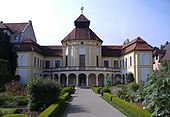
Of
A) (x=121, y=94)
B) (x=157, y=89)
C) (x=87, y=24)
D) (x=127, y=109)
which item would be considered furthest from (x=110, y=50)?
(x=157, y=89)

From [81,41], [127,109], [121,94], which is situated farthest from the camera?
[81,41]

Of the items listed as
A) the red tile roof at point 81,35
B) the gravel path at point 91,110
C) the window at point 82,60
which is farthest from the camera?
the window at point 82,60

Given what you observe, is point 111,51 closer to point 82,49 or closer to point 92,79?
point 82,49

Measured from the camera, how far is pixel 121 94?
22.9 meters

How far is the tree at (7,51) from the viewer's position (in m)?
47.1

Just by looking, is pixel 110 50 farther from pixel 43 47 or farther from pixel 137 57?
pixel 43 47

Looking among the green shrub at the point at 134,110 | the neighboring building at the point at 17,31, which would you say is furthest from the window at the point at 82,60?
the green shrub at the point at 134,110

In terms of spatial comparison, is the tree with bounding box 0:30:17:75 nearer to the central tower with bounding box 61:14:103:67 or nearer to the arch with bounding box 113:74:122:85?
the central tower with bounding box 61:14:103:67

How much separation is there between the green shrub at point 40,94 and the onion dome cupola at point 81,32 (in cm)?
3756

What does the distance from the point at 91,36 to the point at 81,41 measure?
289 centimetres

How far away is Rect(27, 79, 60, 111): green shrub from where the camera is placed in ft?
55.4

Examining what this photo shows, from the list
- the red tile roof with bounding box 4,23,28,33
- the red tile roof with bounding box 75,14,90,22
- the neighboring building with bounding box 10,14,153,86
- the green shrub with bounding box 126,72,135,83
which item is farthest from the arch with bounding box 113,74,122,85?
the red tile roof with bounding box 4,23,28,33

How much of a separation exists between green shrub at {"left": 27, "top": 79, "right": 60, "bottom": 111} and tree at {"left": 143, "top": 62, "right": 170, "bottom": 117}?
8131 millimetres

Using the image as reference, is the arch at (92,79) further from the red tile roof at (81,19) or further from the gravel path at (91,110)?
the gravel path at (91,110)
